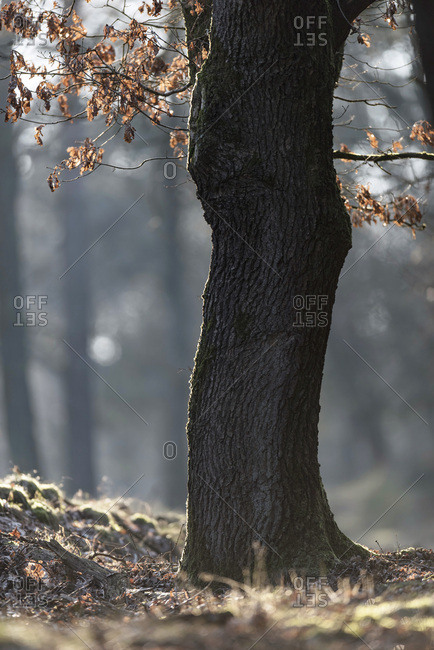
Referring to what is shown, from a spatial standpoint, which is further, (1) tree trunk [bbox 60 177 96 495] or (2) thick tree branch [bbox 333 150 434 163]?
(1) tree trunk [bbox 60 177 96 495]

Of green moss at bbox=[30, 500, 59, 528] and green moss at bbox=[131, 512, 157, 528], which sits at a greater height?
green moss at bbox=[30, 500, 59, 528]

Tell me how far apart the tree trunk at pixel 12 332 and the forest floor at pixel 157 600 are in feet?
44.2

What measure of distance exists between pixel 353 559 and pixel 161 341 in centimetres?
2384

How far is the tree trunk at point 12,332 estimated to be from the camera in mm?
21094

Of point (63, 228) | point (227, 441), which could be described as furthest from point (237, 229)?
point (63, 228)

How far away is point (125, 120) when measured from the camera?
621cm

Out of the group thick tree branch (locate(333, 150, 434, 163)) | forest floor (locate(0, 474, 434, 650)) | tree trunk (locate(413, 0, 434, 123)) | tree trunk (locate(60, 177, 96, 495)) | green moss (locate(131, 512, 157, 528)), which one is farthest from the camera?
tree trunk (locate(60, 177, 96, 495))

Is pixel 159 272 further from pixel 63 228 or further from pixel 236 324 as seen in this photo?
pixel 236 324

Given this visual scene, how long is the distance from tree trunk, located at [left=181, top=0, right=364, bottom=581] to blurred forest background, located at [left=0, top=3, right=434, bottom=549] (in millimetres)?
14877

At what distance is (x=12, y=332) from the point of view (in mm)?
22000

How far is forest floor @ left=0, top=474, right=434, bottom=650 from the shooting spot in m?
2.58

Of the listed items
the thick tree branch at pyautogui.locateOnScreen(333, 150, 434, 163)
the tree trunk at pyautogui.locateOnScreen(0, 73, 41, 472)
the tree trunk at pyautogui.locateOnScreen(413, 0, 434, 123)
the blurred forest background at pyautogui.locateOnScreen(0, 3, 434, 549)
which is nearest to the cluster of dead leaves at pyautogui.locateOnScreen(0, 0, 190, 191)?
the thick tree branch at pyautogui.locateOnScreen(333, 150, 434, 163)

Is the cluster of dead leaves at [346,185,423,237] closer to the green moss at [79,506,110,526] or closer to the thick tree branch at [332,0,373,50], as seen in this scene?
the thick tree branch at [332,0,373,50]

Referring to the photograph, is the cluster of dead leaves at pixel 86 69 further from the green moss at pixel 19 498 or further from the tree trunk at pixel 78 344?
the tree trunk at pixel 78 344
